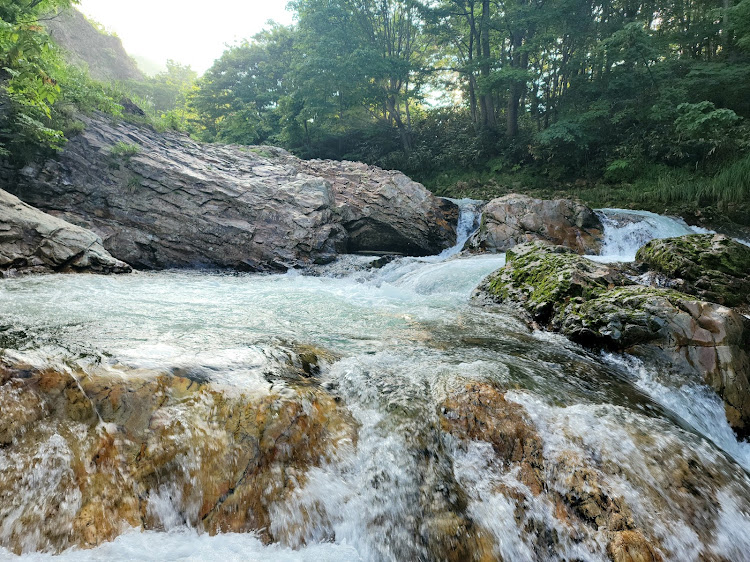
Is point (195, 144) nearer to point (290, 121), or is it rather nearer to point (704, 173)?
point (290, 121)

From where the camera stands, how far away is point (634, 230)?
9.34 metres

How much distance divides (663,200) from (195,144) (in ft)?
47.1

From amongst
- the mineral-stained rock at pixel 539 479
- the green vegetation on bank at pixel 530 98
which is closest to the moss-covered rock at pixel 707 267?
the mineral-stained rock at pixel 539 479

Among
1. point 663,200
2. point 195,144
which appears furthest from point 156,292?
point 663,200

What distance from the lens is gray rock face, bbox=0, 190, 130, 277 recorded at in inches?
228

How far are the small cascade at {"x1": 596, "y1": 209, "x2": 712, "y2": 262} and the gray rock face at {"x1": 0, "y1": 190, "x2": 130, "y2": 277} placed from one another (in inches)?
433


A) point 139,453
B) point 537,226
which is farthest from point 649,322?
point 537,226

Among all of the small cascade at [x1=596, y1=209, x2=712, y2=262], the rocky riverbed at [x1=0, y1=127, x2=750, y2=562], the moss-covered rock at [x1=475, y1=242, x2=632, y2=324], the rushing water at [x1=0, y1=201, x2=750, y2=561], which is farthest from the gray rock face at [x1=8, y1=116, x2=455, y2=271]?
the moss-covered rock at [x1=475, y1=242, x2=632, y2=324]

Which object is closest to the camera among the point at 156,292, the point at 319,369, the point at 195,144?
the point at 319,369

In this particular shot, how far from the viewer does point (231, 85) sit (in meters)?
21.9

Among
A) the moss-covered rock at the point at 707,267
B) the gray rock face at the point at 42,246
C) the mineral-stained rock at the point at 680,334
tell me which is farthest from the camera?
the gray rock face at the point at 42,246

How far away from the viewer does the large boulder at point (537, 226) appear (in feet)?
30.4

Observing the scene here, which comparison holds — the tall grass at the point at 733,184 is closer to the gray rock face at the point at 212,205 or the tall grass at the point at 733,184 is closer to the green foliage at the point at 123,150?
the gray rock face at the point at 212,205

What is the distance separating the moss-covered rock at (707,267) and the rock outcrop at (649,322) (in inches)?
41.4
